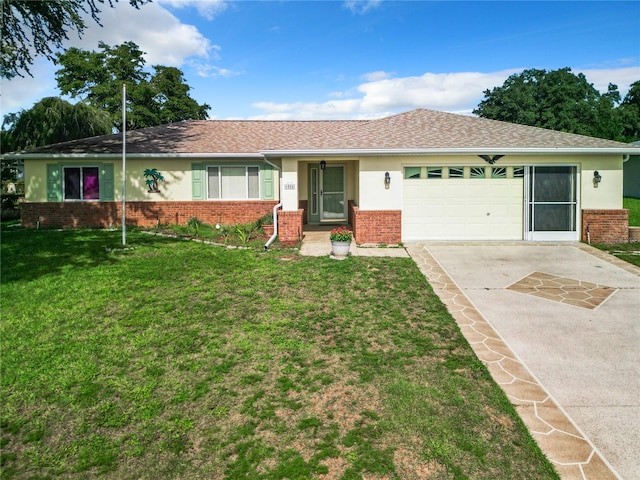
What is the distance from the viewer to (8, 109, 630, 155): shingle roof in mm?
12203

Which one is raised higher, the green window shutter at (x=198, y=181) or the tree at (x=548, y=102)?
the tree at (x=548, y=102)

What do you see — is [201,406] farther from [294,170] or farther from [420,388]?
[294,170]

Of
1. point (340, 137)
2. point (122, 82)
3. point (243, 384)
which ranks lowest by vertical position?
point (243, 384)

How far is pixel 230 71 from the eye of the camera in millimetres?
19188

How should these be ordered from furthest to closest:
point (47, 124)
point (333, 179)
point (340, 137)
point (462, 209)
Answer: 1. point (47, 124)
2. point (333, 179)
3. point (340, 137)
4. point (462, 209)

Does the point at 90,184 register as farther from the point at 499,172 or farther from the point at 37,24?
the point at 499,172

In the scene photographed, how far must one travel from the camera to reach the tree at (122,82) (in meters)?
33.6

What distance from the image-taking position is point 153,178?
1522 cm

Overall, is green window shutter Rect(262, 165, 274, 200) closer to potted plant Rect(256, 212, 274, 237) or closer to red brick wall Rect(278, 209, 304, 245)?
potted plant Rect(256, 212, 274, 237)

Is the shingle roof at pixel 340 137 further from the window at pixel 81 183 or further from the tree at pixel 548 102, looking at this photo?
the tree at pixel 548 102

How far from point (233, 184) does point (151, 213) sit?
3.18m

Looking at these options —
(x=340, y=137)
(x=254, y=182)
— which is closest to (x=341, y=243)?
(x=340, y=137)

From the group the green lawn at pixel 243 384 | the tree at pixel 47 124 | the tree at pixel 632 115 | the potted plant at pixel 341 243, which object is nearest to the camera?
the green lawn at pixel 243 384

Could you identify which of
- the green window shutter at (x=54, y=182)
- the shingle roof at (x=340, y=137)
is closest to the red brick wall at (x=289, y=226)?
the shingle roof at (x=340, y=137)
